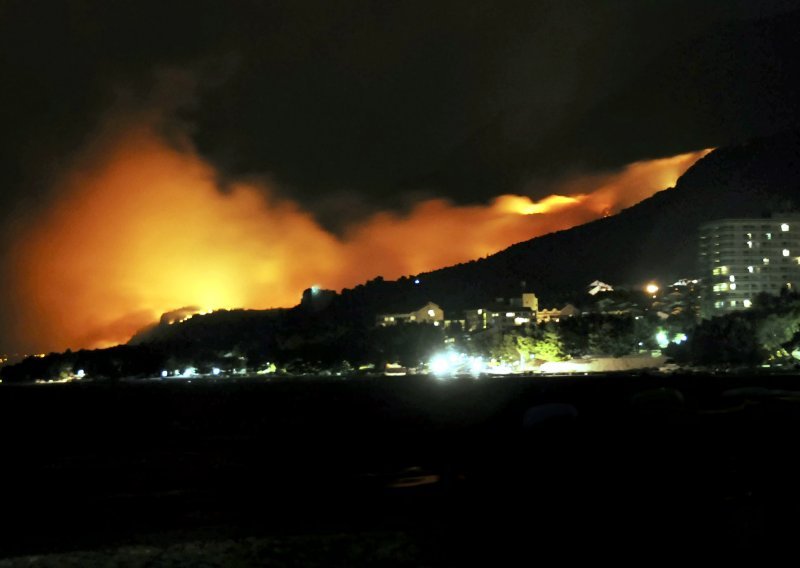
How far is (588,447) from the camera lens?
16.0 meters

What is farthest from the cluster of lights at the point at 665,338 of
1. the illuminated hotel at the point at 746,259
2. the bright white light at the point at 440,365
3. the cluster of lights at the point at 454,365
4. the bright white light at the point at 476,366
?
the bright white light at the point at 440,365

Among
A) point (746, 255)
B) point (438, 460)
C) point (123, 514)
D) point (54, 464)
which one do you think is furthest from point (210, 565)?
point (746, 255)

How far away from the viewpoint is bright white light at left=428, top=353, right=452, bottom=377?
136m

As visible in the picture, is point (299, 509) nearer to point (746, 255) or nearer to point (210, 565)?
point (210, 565)

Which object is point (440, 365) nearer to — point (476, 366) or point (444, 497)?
point (476, 366)

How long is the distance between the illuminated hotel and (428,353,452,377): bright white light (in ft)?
122

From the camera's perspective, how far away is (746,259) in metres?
145

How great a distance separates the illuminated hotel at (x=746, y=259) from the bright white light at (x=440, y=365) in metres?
37.2

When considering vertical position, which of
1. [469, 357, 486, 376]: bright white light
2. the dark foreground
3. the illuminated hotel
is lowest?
the dark foreground

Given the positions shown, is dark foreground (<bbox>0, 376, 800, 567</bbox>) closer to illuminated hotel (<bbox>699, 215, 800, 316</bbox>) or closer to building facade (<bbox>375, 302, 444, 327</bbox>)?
illuminated hotel (<bbox>699, 215, 800, 316</bbox>)

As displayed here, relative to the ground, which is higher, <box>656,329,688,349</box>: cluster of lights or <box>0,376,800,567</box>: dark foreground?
<box>656,329,688,349</box>: cluster of lights

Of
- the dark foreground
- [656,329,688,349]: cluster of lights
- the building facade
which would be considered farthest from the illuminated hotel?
the dark foreground

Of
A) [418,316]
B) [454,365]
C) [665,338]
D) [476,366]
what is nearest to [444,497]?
[665,338]

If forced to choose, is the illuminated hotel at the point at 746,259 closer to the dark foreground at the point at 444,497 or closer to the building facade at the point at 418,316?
the building facade at the point at 418,316
